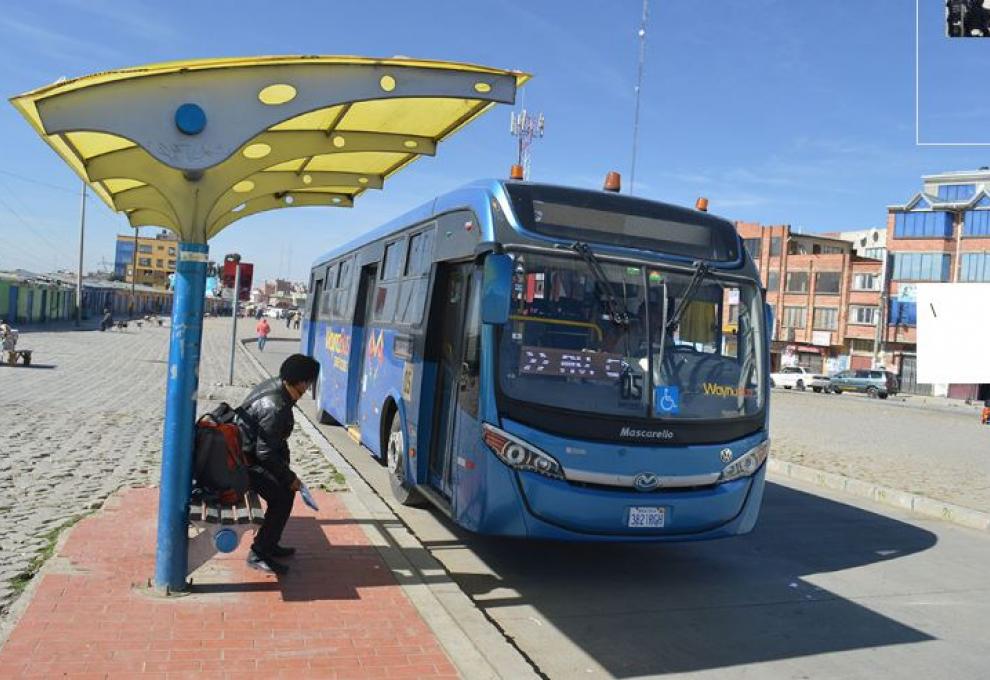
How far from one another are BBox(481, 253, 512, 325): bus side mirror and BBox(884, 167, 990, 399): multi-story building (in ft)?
194

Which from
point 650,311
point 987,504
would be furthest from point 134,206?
point 987,504

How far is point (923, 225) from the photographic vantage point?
61219 mm

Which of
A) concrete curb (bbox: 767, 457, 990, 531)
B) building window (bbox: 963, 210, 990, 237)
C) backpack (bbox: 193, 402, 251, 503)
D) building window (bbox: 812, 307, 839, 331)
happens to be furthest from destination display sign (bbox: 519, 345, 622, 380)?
building window (bbox: 812, 307, 839, 331)

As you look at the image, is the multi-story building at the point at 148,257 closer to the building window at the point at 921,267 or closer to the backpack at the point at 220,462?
the building window at the point at 921,267

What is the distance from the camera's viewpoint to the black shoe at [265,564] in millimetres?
5953

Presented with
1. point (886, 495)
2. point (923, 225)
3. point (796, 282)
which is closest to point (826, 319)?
point (796, 282)

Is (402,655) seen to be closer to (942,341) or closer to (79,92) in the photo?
(79,92)

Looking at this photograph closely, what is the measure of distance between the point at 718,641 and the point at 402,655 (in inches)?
89.3

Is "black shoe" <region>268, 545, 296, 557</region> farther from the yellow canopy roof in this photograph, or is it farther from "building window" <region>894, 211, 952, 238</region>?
"building window" <region>894, 211, 952, 238</region>

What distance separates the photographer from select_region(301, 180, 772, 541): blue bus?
20.3ft

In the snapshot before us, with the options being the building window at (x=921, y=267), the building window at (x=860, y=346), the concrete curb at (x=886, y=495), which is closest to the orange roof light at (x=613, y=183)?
the concrete curb at (x=886, y=495)

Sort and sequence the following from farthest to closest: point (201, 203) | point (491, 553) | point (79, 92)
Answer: point (491, 553), point (201, 203), point (79, 92)

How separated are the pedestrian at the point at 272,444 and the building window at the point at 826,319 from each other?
66.8 metres

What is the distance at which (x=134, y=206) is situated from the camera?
8.59 metres
